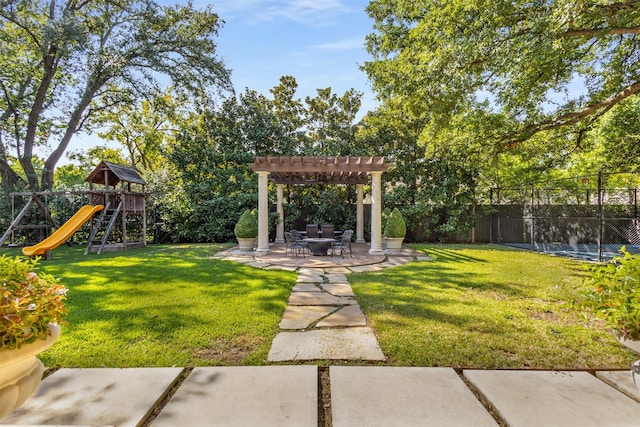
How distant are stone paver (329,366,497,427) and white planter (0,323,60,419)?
5.91 ft

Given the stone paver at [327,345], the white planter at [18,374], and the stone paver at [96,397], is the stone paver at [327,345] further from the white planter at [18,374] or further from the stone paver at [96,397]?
the white planter at [18,374]

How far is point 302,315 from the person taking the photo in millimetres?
4340

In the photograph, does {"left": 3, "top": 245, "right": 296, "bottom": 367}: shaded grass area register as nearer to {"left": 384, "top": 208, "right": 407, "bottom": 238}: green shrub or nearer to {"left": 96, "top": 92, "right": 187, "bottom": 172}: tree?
{"left": 384, "top": 208, "right": 407, "bottom": 238}: green shrub

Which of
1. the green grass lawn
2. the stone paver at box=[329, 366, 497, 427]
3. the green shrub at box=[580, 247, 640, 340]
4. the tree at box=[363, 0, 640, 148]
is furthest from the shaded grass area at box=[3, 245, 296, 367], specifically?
the tree at box=[363, 0, 640, 148]

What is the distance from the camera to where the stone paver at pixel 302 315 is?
3986mm

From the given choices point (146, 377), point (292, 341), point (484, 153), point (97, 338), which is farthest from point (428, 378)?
point (484, 153)

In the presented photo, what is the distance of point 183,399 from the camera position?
7.56 feet

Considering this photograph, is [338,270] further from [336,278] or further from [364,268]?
[336,278]

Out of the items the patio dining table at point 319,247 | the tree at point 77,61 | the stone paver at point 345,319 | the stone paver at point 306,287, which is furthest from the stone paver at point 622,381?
the tree at point 77,61

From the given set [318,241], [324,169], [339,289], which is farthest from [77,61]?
[339,289]

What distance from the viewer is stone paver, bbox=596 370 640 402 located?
2385mm

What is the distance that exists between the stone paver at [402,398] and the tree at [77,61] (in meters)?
16.2

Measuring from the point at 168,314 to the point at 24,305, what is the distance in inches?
111

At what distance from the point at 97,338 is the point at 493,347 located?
172 inches
